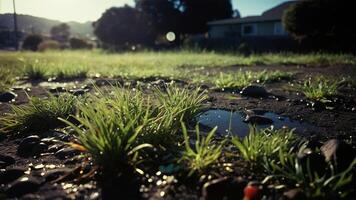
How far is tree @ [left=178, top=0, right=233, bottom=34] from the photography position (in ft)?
134

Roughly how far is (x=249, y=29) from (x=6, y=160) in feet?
125

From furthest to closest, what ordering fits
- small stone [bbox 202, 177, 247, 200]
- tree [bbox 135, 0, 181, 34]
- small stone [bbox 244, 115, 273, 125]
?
1. tree [bbox 135, 0, 181, 34]
2. small stone [bbox 244, 115, 273, 125]
3. small stone [bbox 202, 177, 247, 200]

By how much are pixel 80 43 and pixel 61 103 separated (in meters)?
34.8

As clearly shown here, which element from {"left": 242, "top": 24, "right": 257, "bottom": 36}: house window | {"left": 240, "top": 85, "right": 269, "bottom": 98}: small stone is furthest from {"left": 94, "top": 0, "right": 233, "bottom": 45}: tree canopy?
{"left": 240, "top": 85, "right": 269, "bottom": 98}: small stone

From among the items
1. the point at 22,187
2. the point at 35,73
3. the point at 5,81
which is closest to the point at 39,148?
the point at 22,187

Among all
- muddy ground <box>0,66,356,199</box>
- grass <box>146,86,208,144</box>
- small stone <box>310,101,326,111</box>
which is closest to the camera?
muddy ground <box>0,66,356,199</box>

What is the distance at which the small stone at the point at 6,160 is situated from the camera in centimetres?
305

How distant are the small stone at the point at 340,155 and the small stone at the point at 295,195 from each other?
0.45 metres

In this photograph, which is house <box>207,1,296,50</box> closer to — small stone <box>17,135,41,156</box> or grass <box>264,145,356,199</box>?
small stone <box>17,135,41,156</box>

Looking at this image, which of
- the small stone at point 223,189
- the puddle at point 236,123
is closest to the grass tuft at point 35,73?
the puddle at point 236,123

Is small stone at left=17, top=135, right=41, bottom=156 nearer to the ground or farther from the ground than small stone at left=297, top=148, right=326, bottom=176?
nearer to the ground

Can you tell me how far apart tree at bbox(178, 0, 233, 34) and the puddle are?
37.2 m

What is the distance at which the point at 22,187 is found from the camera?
2555mm

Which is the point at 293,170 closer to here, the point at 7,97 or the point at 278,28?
the point at 7,97
